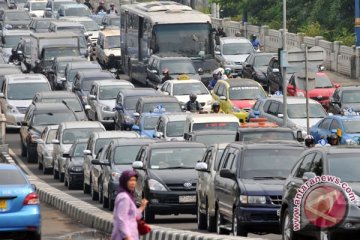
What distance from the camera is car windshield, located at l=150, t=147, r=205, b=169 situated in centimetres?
3139

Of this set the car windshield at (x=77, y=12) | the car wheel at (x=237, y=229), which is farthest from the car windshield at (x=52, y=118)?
the car windshield at (x=77, y=12)

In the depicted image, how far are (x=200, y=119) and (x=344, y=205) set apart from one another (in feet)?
65.7

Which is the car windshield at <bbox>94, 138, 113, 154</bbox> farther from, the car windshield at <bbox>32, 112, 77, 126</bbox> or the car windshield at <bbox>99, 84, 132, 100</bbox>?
the car windshield at <bbox>99, 84, 132, 100</bbox>

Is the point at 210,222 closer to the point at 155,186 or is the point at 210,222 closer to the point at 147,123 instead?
the point at 155,186

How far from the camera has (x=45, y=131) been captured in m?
46.3

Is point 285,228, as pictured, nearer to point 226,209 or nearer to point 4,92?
point 226,209

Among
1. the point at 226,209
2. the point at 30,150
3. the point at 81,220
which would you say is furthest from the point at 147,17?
the point at 226,209

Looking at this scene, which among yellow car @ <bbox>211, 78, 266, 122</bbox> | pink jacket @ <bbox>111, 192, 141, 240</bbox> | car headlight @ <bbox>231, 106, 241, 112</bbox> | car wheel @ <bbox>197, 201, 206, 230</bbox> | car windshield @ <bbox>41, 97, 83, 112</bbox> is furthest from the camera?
car windshield @ <bbox>41, 97, 83, 112</bbox>

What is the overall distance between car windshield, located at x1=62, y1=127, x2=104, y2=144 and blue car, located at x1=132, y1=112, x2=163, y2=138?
153cm

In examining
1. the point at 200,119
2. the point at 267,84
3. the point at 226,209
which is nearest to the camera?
the point at 226,209

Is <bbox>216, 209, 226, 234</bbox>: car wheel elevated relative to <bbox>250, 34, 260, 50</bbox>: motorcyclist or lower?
elevated

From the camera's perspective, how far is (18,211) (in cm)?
2372

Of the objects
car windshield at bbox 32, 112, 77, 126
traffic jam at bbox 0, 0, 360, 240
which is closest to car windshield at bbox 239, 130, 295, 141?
traffic jam at bbox 0, 0, 360, 240

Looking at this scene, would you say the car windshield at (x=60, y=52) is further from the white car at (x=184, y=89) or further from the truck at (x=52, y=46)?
the white car at (x=184, y=89)
